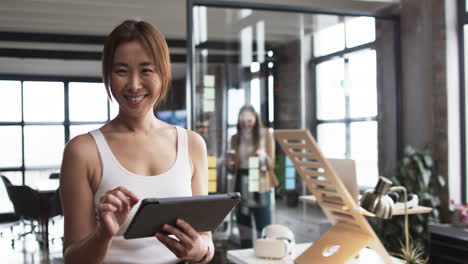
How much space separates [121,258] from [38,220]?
11.7 feet

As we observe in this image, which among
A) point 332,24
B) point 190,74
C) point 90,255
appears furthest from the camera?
point 332,24

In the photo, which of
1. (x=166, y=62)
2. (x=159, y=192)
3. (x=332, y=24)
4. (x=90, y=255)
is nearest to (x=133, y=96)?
(x=166, y=62)

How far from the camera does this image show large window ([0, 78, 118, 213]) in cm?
469

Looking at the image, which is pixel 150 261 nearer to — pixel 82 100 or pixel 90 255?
pixel 90 255

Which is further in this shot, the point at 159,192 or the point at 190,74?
the point at 190,74

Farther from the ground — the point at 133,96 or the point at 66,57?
the point at 66,57

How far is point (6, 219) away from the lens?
14.8 ft

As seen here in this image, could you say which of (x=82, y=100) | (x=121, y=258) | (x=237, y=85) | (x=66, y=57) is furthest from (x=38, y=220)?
(x=121, y=258)

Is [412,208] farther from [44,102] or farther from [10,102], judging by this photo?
[10,102]

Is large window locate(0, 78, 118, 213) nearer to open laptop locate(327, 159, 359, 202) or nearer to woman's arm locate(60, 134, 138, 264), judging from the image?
open laptop locate(327, 159, 359, 202)

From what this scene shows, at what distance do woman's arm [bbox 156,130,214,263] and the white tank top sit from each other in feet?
0.17

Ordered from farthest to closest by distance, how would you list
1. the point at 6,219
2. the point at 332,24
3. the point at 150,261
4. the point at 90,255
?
the point at 332,24 → the point at 6,219 → the point at 150,261 → the point at 90,255

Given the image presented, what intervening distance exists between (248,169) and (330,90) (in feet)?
4.23

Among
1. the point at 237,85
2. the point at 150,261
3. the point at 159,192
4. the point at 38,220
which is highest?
the point at 237,85
